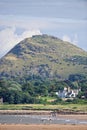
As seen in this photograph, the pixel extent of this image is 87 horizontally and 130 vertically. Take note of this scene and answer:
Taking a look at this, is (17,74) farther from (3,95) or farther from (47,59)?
(47,59)

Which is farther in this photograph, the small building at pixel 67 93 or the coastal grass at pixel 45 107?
the small building at pixel 67 93

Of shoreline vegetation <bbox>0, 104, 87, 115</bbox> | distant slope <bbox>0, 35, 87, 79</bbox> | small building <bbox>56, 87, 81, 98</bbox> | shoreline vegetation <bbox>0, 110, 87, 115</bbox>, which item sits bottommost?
shoreline vegetation <bbox>0, 110, 87, 115</bbox>

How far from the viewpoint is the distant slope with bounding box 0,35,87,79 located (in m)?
15.5

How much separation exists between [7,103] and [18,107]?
1087 millimetres

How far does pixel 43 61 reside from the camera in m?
18.0

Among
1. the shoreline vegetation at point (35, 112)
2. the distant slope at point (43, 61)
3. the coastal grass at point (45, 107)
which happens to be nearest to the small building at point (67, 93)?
the coastal grass at point (45, 107)

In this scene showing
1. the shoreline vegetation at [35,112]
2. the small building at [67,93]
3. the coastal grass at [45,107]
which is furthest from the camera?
the shoreline vegetation at [35,112]

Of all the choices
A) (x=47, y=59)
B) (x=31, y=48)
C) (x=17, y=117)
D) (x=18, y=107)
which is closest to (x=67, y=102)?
(x=18, y=107)

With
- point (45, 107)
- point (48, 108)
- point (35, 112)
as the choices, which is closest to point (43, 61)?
point (35, 112)

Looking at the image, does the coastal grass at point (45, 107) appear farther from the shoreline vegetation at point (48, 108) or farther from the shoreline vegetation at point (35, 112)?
the shoreline vegetation at point (35, 112)

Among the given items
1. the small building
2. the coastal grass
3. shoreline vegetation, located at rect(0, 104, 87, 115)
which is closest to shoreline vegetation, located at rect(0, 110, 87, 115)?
shoreline vegetation, located at rect(0, 104, 87, 115)

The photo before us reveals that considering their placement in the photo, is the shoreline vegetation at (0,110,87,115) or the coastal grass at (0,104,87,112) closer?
the coastal grass at (0,104,87,112)

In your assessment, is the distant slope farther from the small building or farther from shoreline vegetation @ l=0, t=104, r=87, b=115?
shoreline vegetation @ l=0, t=104, r=87, b=115

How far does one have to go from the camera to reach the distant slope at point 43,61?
50.8ft
